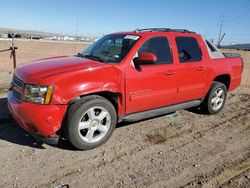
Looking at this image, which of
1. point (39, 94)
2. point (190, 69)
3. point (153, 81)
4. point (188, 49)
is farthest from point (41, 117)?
point (188, 49)

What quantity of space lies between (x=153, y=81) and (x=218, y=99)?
2.25 meters

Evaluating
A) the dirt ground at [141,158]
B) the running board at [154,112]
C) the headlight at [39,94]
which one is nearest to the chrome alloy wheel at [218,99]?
the running board at [154,112]

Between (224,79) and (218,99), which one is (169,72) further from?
(224,79)

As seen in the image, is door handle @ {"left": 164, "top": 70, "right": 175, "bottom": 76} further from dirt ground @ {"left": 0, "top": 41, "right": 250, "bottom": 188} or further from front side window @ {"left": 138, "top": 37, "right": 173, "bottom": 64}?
dirt ground @ {"left": 0, "top": 41, "right": 250, "bottom": 188}

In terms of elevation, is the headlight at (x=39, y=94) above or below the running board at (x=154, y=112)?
above

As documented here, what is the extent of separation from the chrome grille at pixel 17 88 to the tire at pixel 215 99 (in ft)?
12.6

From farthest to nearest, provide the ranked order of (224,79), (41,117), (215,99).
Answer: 1. (224,79)
2. (215,99)
3. (41,117)

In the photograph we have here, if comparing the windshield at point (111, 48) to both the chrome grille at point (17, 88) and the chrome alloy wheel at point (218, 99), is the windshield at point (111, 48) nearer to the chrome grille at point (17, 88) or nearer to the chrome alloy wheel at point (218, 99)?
→ the chrome grille at point (17, 88)

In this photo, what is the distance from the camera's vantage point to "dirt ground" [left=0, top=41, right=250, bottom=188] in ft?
11.0

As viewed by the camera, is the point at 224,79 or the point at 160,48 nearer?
the point at 160,48

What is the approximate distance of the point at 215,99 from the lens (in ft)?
20.0

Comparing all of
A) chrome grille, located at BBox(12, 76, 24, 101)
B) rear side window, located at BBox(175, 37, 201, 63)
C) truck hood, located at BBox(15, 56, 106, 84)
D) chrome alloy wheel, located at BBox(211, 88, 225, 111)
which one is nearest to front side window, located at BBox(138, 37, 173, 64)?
rear side window, located at BBox(175, 37, 201, 63)

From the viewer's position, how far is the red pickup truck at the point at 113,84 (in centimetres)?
375

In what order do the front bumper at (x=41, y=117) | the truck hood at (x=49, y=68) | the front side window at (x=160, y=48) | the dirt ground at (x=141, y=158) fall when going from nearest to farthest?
the dirt ground at (x=141, y=158), the front bumper at (x=41, y=117), the truck hood at (x=49, y=68), the front side window at (x=160, y=48)
